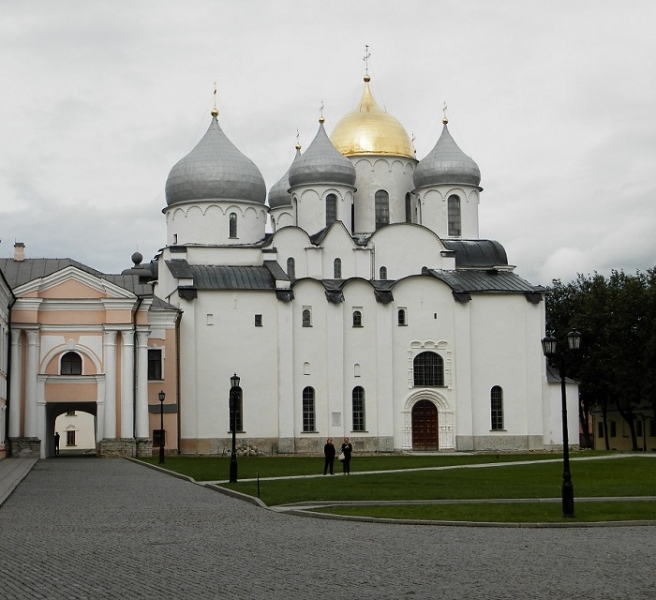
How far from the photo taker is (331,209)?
6431cm

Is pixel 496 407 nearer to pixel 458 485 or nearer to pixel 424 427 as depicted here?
pixel 424 427

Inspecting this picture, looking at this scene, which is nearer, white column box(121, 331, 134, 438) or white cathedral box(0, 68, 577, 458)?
white column box(121, 331, 134, 438)

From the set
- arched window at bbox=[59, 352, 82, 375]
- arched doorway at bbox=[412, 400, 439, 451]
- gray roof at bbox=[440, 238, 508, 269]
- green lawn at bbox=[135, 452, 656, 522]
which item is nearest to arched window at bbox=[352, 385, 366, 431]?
arched doorway at bbox=[412, 400, 439, 451]

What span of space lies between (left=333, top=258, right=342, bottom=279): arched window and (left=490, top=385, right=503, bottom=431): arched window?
31.5 feet

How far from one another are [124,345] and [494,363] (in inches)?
739

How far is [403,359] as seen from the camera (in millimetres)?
61062

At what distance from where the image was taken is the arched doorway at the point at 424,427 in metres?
61.1

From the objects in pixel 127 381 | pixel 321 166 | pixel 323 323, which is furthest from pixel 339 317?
pixel 127 381

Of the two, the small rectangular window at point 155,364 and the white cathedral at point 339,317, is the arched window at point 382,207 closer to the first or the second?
the white cathedral at point 339,317

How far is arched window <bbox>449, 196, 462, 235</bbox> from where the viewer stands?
66.2m

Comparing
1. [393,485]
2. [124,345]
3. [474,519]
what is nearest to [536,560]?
[474,519]

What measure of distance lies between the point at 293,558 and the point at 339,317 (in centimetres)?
4340

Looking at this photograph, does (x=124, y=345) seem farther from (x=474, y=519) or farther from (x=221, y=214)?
(x=474, y=519)

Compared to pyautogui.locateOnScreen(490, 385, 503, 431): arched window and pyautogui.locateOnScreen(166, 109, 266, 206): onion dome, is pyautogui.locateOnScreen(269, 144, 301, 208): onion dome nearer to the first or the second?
pyautogui.locateOnScreen(166, 109, 266, 206): onion dome
